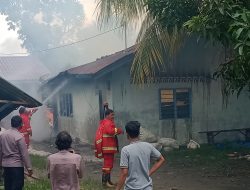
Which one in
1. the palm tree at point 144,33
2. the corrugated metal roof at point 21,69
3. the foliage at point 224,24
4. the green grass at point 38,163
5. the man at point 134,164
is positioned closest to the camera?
the man at point 134,164

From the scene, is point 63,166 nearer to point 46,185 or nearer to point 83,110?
point 46,185

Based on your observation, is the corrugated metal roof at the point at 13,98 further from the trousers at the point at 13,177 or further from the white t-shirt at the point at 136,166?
the white t-shirt at the point at 136,166

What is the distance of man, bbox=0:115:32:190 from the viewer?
725cm

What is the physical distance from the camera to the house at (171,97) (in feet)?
51.1

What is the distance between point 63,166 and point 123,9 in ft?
25.0

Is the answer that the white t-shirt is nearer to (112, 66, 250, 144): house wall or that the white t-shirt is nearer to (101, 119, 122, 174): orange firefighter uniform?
(101, 119, 122, 174): orange firefighter uniform

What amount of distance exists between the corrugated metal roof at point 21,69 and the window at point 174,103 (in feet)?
61.8

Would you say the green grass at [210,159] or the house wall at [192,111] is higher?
the house wall at [192,111]

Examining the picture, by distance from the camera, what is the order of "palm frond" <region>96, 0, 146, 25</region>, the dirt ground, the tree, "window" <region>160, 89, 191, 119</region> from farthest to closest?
"window" <region>160, 89, 191, 119</region> → "palm frond" <region>96, 0, 146, 25</region> → the dirt ground → the tree

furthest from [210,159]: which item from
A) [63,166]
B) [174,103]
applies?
[63,166]

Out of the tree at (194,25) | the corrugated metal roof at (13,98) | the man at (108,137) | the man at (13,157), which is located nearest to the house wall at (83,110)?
the tree at (194,25)

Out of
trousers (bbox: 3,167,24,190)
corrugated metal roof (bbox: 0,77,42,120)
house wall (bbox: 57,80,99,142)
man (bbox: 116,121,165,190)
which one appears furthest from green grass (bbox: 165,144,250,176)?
man (bbox: 116,121,165,190)

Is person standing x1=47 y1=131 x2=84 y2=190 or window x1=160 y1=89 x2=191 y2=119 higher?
window x1=160 y1=89 x2=191 y2=119

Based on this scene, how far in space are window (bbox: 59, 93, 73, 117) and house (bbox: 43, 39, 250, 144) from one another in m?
1.63
